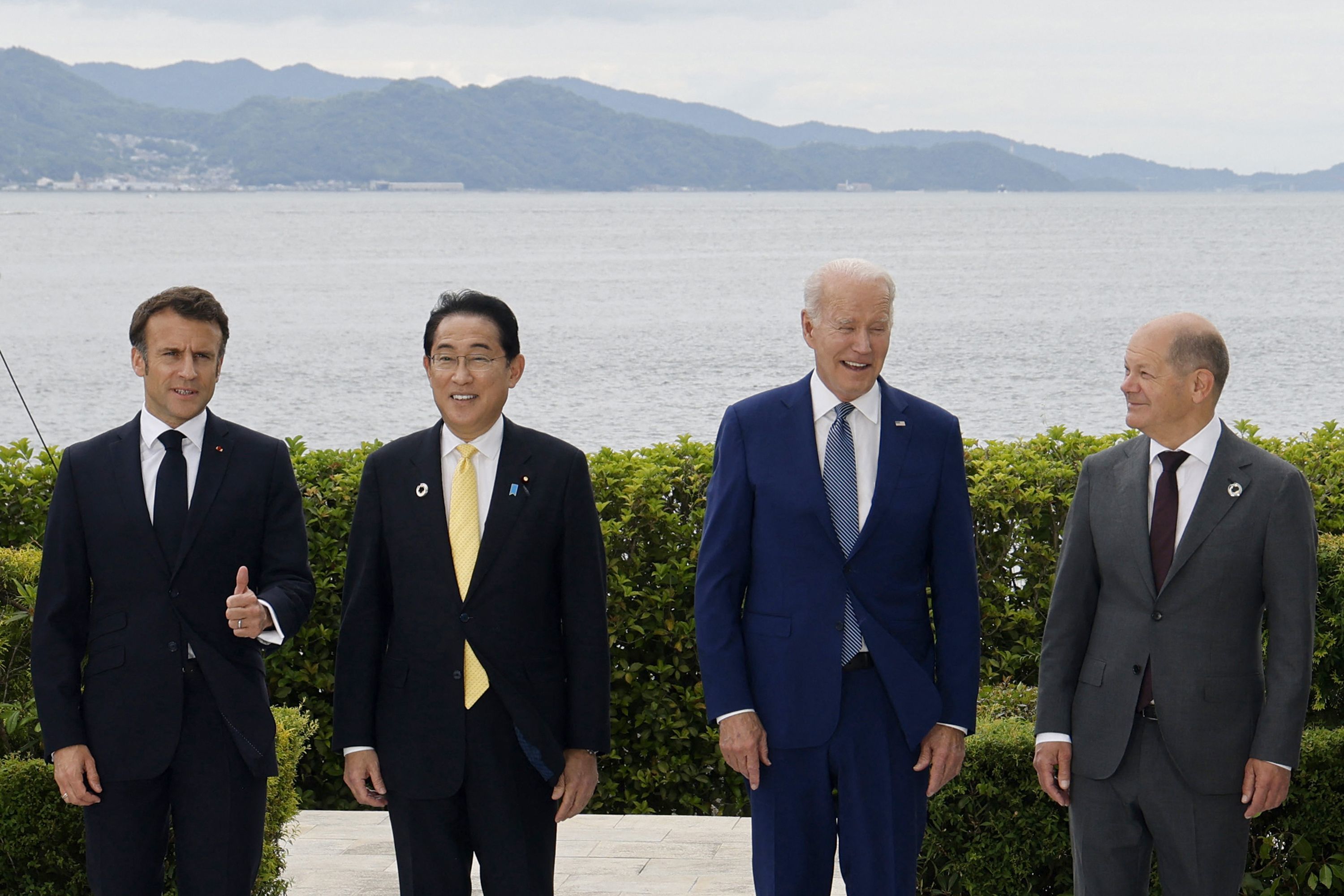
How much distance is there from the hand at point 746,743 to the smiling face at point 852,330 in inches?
35.8

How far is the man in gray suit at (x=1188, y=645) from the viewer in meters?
3.39

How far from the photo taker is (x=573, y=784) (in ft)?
11.4

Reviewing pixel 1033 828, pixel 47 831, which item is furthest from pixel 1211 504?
pixel 47 831

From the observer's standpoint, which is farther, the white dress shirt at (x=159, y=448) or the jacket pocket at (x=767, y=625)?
the white dress shirt at (x=159, y=448)

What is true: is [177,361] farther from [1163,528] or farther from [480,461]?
[1163,528]

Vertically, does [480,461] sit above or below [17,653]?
above

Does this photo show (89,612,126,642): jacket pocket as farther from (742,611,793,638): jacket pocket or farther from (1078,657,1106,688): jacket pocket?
(1078,657,1106,688): jacket pocket

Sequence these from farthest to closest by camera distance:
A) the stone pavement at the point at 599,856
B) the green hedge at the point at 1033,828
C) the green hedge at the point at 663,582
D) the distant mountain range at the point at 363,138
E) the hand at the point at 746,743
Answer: the distant mountain range at the point at 363,138, the green hedge at the point at 663,582, the stone pavement at the point at 599,856, the green hedge at the point at 1033,828, the hand at the point at 746,743

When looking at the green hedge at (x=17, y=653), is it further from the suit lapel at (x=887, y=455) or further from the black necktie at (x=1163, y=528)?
the black necktie at (x=1163, y=528)

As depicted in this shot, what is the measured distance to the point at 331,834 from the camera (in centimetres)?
566

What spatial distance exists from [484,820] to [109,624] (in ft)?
3.68

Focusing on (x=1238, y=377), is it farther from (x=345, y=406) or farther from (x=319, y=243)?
(x=319, y=243)

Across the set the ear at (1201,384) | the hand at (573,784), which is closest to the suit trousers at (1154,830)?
the ear at (1201,384)

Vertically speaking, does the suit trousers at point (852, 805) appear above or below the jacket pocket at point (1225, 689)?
below
